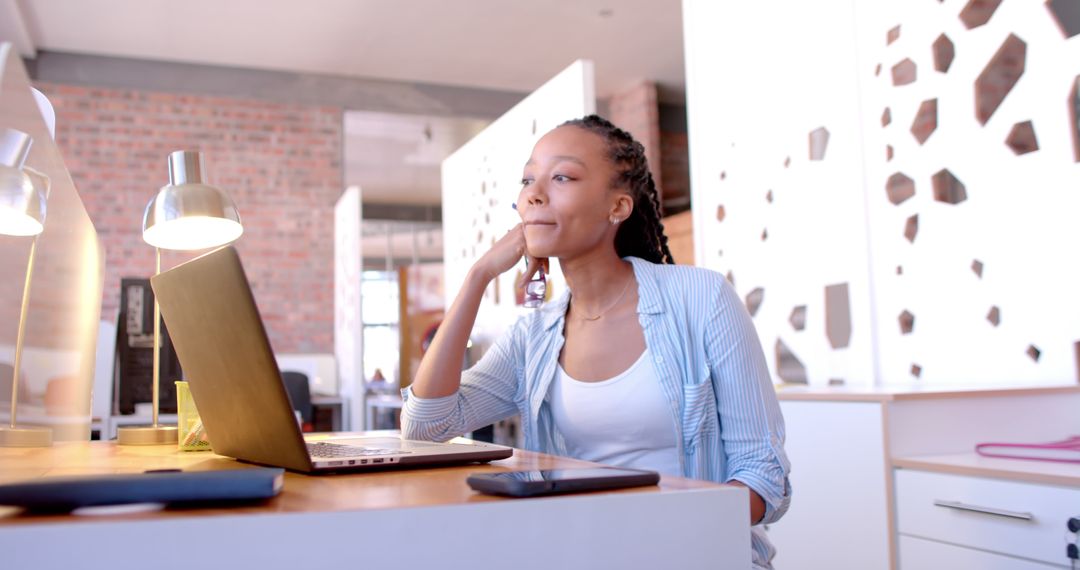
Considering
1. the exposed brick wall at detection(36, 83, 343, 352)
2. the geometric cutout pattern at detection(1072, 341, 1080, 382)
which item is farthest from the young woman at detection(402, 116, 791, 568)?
the exposed brick wall at detection(36, 83, 343, 352)

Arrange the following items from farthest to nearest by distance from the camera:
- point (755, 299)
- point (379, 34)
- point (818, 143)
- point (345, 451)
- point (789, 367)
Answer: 1. point (379, 34)
2. point (755, 299)
3. point (789, 367)
4. point (818, 143)
5. point (345, 451)

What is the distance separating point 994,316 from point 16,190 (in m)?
2.52

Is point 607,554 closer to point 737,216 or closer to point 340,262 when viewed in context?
point 737,216

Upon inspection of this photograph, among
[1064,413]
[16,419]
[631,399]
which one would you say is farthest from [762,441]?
[1064,413]

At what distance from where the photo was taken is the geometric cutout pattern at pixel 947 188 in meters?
2.75

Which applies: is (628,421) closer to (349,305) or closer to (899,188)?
(899,188)

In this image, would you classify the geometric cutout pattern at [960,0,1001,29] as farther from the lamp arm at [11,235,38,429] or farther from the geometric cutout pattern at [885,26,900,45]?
the lamp arm at [11,235,38,429]

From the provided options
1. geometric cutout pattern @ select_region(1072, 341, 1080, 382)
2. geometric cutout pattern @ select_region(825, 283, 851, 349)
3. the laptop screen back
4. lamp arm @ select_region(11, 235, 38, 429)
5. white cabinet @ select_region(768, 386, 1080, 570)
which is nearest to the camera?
the laptop screen back

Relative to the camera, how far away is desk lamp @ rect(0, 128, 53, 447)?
3.48 ft

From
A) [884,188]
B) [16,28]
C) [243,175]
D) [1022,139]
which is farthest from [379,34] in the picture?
[1022,139]

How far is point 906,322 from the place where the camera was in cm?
291

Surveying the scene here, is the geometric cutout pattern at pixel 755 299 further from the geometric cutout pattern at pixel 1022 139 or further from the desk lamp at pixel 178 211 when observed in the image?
the desk lamp at pixel 178 211

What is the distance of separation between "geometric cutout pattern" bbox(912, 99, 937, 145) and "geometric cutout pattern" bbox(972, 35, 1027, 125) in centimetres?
16

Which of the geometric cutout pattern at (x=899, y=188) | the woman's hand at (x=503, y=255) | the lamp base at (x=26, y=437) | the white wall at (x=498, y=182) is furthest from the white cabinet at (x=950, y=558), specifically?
the lamp base at (x=26, y=437)
